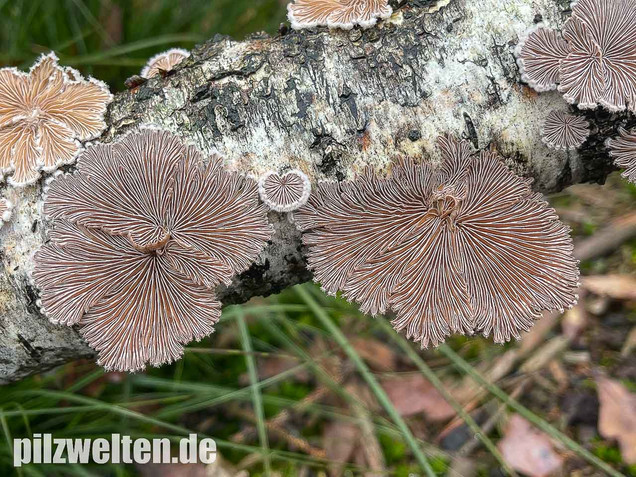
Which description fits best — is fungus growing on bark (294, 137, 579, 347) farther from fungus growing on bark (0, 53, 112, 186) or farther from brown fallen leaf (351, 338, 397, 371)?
brown fallen leaf (351, 338, 397, 371)

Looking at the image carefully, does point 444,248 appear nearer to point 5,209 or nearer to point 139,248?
point 139,248

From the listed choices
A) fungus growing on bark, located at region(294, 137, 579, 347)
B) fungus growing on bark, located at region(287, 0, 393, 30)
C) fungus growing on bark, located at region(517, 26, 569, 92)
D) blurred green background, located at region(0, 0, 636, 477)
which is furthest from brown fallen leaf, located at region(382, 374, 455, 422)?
fungus growing on bark, located at region(287, 0, 393, 30)

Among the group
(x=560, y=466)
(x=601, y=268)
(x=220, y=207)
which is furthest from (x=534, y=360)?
(x=220, y=207)

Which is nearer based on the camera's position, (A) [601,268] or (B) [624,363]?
(B) [624,363]

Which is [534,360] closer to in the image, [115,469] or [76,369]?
[115,469]

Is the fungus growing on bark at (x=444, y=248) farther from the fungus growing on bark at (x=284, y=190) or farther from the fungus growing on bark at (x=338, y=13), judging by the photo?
the fungus growing on bark at (x=338, y=13)

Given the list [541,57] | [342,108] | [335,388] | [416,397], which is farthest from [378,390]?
[541,57]

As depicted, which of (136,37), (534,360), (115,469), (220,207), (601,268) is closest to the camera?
(220,207)
